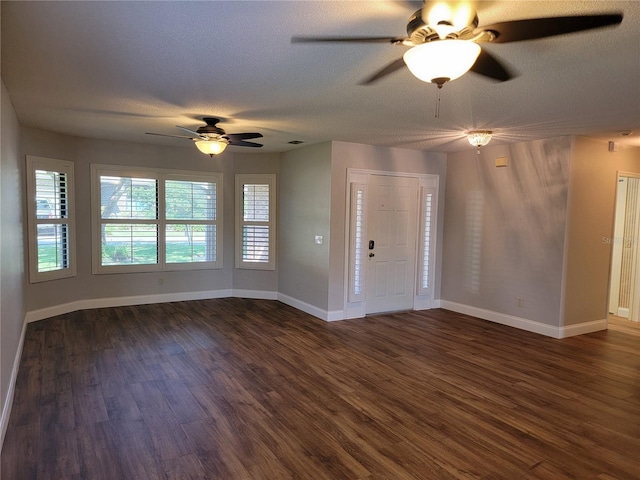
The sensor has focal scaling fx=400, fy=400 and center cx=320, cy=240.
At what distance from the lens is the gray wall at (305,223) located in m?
5.68

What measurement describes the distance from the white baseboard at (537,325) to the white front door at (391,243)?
1.06m

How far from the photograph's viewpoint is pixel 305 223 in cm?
614

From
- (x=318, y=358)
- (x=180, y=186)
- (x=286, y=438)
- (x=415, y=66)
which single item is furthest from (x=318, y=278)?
(x=415, y=66)

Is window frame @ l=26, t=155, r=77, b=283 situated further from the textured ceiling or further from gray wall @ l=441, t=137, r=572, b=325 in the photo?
gray wall @ l=441, t=137, r=572, b=325

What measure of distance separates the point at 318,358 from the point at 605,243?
4.15 meters

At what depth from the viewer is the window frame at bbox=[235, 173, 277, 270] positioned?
686 cm

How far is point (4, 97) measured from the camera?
3.21 m

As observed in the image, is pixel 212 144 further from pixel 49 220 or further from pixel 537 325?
pixel 537 325

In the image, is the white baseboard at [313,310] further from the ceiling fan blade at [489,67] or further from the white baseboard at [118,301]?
the ceiling fan blade at [489,67]

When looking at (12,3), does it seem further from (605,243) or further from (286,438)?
(605,243)

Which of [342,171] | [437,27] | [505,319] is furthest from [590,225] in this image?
[437,27]

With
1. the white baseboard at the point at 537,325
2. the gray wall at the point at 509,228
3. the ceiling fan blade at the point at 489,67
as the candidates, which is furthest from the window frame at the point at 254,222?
the ceiling fan blade at the point at 489,67

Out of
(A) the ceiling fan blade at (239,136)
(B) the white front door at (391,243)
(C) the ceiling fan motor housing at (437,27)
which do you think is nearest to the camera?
(C) the ceiling fan motor housing at (437,27)

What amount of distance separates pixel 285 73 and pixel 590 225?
4.50 m
